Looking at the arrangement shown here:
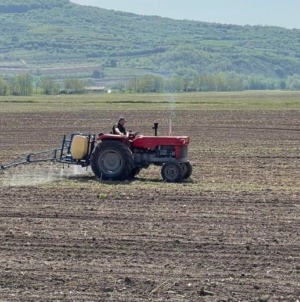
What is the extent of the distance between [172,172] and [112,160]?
1.28 m

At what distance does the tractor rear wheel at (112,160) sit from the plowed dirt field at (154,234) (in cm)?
28

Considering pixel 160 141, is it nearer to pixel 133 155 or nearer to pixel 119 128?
pixel 133 155

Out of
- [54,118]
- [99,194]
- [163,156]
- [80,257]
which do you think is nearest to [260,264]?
[80,257]

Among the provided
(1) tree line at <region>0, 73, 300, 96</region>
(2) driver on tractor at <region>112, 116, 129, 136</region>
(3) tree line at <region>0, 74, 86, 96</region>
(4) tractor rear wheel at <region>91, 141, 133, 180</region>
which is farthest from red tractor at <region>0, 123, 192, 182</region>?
(3) tree line at <region>0, 74, 86, 96</region>

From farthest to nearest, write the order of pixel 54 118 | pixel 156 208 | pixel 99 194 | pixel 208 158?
pixel 54 118 → pixel 208 158 → pixel 99 194 → pixel 156 208

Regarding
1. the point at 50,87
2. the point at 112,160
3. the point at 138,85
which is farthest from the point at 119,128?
the point at 138,85

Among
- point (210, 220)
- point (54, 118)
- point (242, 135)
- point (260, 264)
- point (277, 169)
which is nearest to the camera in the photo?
point (260, 264)

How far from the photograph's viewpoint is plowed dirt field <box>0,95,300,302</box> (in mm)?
10570

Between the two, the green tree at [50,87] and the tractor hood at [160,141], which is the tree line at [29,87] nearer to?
the green tree at [50,87]

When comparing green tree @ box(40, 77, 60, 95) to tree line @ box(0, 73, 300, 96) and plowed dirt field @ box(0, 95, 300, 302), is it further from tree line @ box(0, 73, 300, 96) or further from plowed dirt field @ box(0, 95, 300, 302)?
plowed dirt field @ box(0, 95, 300, 302)

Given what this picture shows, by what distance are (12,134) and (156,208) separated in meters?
18.4

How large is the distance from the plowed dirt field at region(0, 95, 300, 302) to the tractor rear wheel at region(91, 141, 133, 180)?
0.28 metres

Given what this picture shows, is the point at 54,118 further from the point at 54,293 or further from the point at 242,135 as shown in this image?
the point at 54,293

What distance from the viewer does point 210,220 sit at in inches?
564
